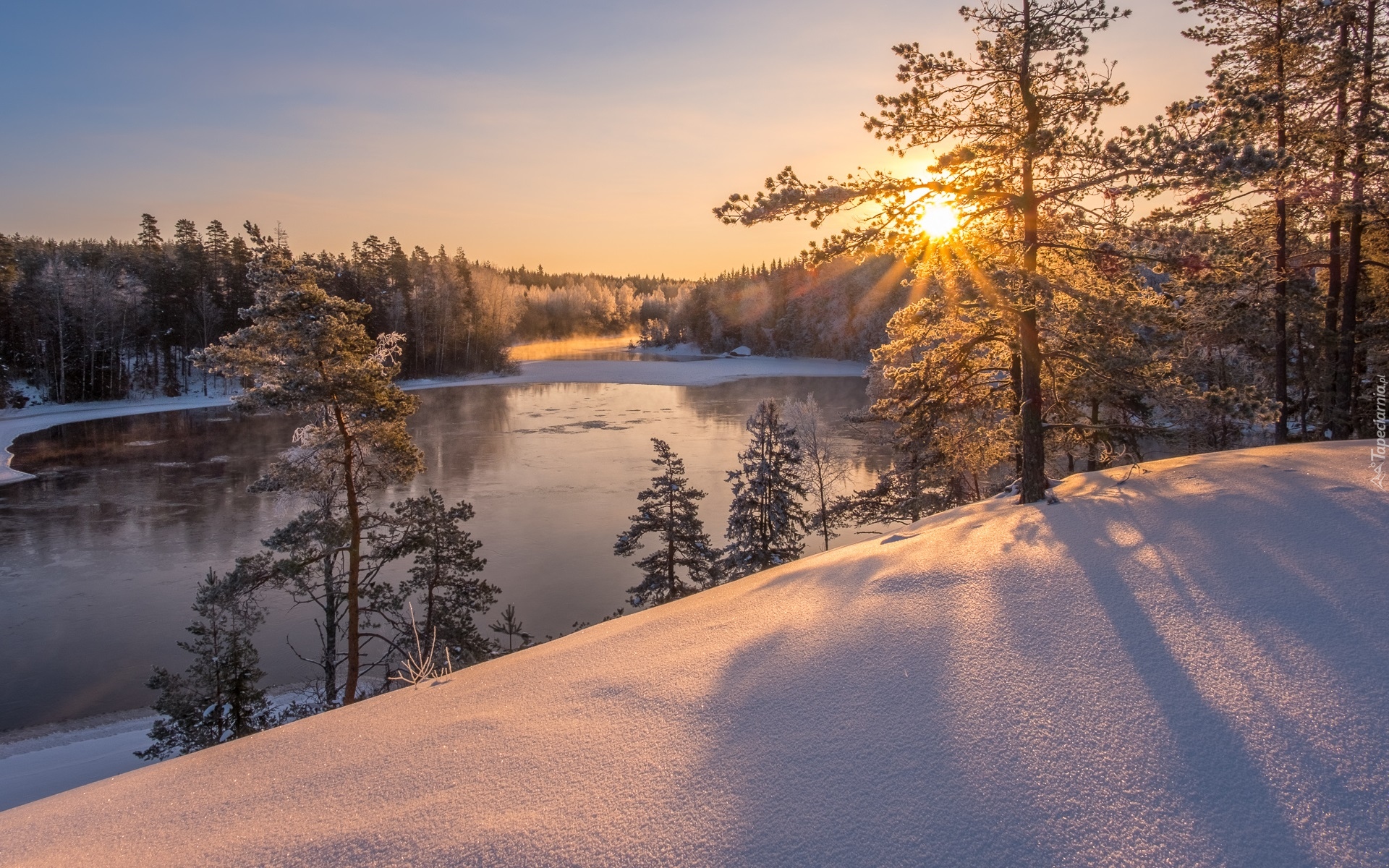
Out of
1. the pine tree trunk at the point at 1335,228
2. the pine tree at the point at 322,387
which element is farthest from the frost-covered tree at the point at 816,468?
the pine tree at the point at 322,387

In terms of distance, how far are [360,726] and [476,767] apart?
4.56 feet

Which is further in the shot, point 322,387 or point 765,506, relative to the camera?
point 765,506

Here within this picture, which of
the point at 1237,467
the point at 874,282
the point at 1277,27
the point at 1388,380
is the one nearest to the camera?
the point at 1237,467

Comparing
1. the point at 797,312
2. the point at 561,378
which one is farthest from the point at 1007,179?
the point at 797,312

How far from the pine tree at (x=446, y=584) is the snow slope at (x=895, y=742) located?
9404 millimetres

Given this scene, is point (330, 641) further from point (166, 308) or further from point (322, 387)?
point (166, 308)

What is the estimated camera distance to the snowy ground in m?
44.3

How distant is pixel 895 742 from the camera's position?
2.95m

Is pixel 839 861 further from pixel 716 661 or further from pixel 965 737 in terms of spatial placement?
pixel 716 661

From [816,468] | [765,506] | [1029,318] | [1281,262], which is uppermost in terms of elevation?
[1281,262]

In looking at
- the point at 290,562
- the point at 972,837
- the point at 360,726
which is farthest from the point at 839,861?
the point at 290,562

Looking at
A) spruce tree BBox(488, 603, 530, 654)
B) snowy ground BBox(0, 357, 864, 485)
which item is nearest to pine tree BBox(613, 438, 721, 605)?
spruce tree BBox(488, 603, 530, 654)

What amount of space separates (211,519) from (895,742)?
2590 centimetres

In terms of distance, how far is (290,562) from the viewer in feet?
35.7
